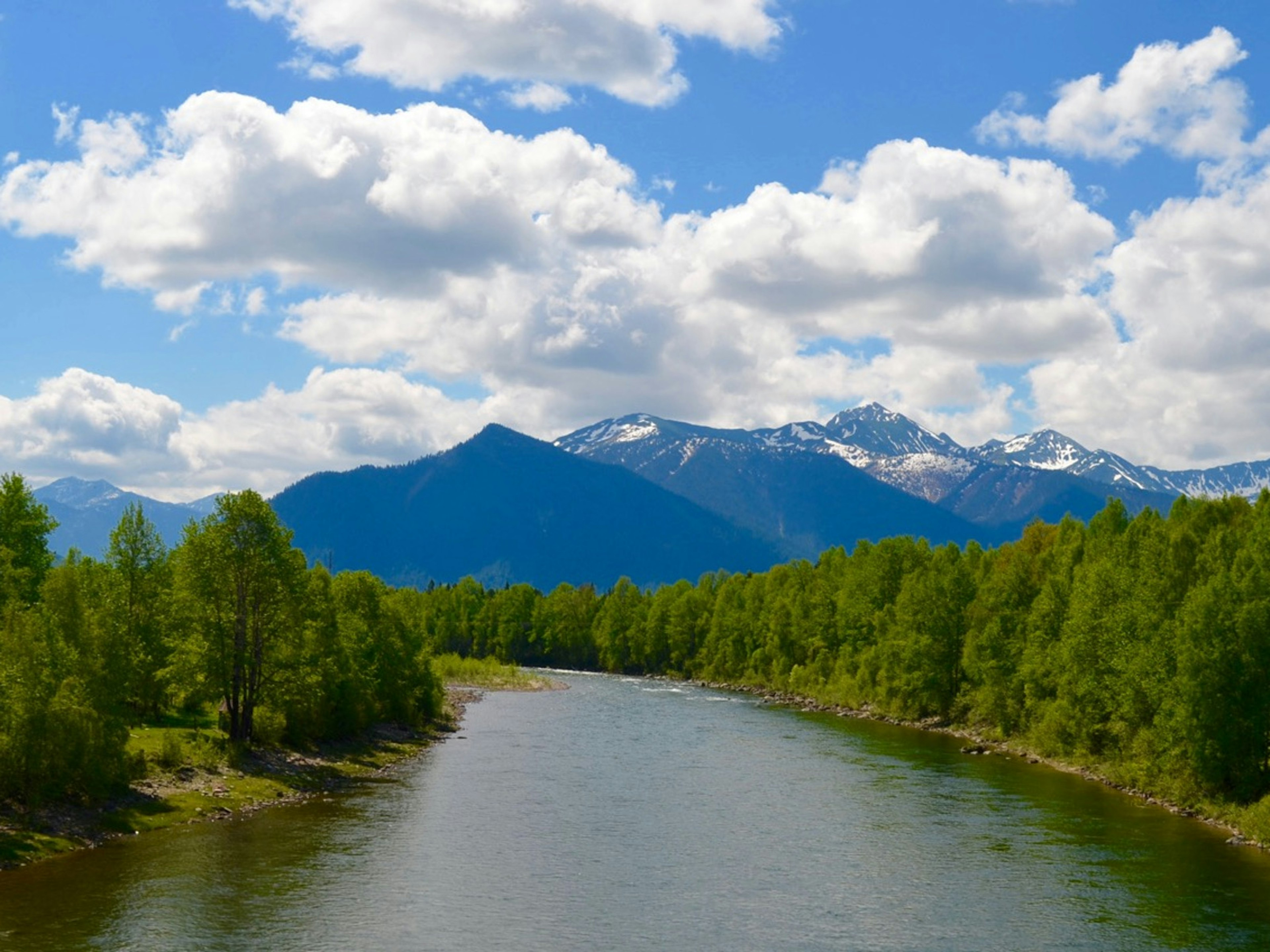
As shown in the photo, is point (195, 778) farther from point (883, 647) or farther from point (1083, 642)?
point (883, 647)

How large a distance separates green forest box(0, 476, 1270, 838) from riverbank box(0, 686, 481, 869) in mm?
1619

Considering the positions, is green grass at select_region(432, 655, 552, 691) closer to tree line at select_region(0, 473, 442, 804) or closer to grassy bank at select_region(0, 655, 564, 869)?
tree line at select_region(0, 473, 442, 804)

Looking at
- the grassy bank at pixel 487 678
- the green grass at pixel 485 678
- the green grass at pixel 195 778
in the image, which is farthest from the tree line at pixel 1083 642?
the green grass at pixel 195 778

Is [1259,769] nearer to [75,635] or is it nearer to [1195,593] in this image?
[1195,593]

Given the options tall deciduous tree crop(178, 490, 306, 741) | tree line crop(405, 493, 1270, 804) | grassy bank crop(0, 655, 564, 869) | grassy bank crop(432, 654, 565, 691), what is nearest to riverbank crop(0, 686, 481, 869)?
grassy bank crop(0, 655, 564, 869)

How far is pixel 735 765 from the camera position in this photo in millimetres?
91875

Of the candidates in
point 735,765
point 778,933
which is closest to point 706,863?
point 778,933

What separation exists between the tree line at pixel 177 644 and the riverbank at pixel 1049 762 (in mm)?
56052

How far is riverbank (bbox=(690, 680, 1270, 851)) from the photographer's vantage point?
63969 mm

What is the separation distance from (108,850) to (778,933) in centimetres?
3378

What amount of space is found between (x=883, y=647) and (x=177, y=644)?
89.2 meters

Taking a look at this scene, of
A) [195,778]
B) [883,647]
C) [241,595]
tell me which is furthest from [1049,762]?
[195,778]

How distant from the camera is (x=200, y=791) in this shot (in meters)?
68.9

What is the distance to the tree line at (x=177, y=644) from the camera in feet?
192
